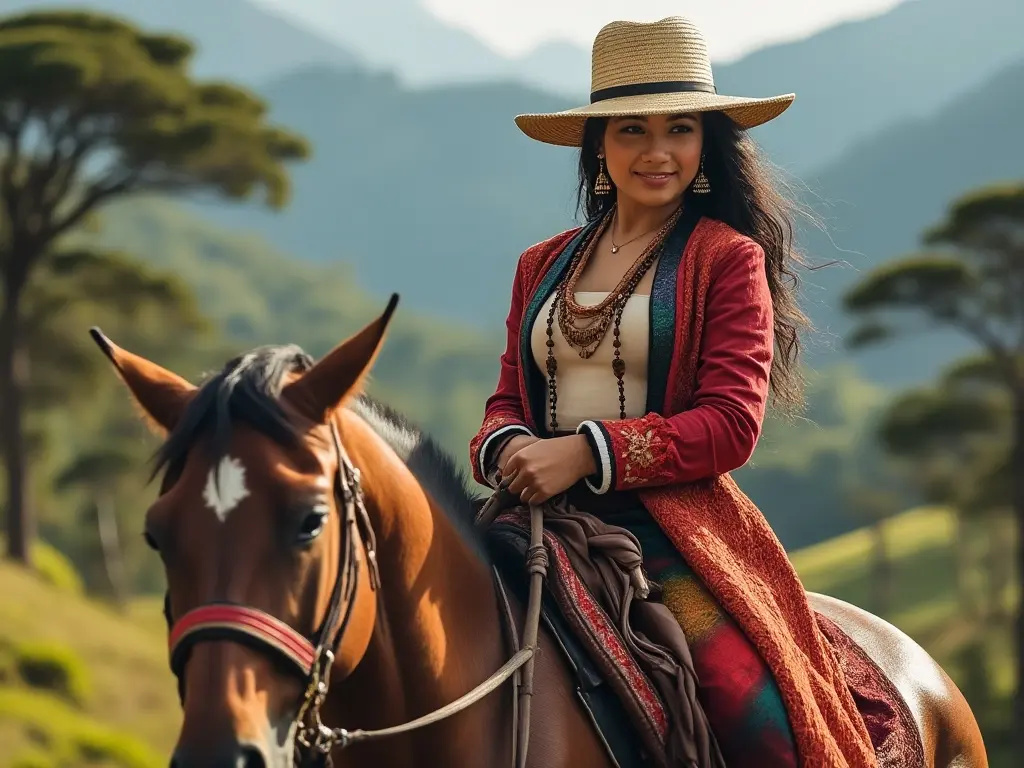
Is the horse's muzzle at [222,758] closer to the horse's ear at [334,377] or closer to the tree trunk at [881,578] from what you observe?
the horse's ear at [334,377]

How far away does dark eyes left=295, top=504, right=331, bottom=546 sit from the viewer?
2102mm

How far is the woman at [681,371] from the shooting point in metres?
2.82

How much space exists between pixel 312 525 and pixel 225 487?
0.14m

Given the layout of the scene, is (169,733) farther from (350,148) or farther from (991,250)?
(350,148)

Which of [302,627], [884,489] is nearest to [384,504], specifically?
[302,627]

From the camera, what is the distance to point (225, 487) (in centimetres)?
209

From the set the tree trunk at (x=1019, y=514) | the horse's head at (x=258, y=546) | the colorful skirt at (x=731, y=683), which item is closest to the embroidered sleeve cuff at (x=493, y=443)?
the colorful skirt at (x=731, y=683)

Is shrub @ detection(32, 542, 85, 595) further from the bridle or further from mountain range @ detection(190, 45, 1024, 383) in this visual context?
mountain range @ detection(190, 45, 1024, 383)

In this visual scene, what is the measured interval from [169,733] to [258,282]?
6448 cm

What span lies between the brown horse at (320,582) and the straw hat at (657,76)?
985 mm

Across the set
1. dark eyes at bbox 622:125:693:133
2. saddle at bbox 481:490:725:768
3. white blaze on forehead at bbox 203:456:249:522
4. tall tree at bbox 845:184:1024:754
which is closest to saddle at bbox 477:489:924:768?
saddle at bbox 481:490:725:768

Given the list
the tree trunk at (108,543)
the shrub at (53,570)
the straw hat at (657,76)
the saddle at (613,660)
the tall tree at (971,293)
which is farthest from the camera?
the tree trunk at (108,543)

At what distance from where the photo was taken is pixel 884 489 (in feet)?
122

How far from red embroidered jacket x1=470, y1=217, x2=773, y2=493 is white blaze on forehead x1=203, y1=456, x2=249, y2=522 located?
3.03 ft
